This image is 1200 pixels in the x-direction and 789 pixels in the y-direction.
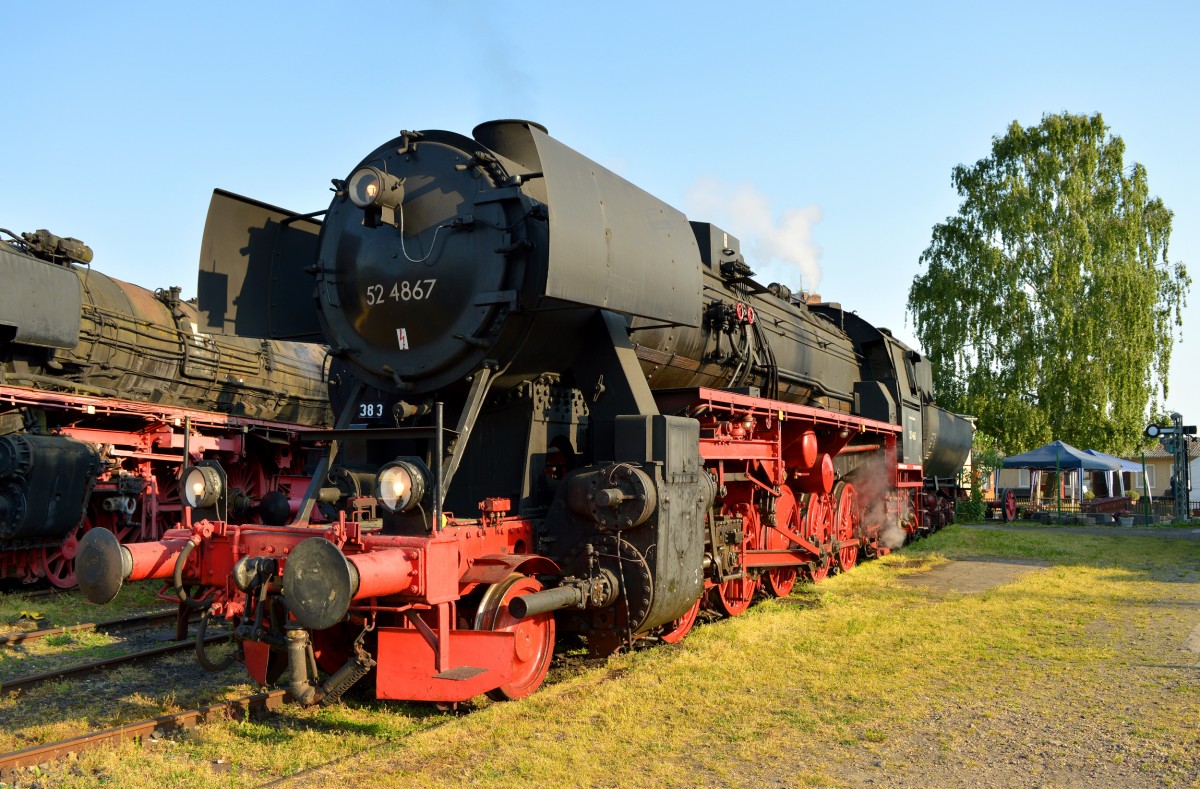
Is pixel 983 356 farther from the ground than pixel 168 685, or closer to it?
farther from the ground

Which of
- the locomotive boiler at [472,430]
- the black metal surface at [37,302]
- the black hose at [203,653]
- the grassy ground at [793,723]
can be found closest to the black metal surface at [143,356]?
the black metal surface at [37,302]

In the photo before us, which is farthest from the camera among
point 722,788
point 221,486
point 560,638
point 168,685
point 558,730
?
point 560,638

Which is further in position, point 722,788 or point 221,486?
point 221,486

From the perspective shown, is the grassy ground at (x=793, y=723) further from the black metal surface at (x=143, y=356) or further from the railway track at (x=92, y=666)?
the black metal surface at (x=143, y=356)

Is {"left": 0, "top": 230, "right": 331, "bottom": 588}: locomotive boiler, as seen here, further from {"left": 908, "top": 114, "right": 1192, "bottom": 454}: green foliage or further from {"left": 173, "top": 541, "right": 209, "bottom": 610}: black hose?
{"left": 908, "top": 114, "right": 1192, "bottom": 454}: green foliage

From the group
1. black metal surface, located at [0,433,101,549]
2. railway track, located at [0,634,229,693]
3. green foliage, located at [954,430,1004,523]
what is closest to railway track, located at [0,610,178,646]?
railway track, located at [0,634,229,693]

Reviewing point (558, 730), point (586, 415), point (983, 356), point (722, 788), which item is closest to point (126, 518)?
point (586, 415)

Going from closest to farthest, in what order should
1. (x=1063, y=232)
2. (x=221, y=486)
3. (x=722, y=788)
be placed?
(x=722, y=788) < (x=221, y=486) < (x=1063, y=232)

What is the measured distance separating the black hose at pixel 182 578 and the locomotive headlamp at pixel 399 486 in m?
1.31

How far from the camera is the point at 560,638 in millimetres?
7270

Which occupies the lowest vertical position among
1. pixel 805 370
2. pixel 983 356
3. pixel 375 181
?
pixel 805 370

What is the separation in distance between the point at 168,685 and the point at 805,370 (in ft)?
24.1

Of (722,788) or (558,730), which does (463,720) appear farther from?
(722,788)

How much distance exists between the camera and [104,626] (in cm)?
826
